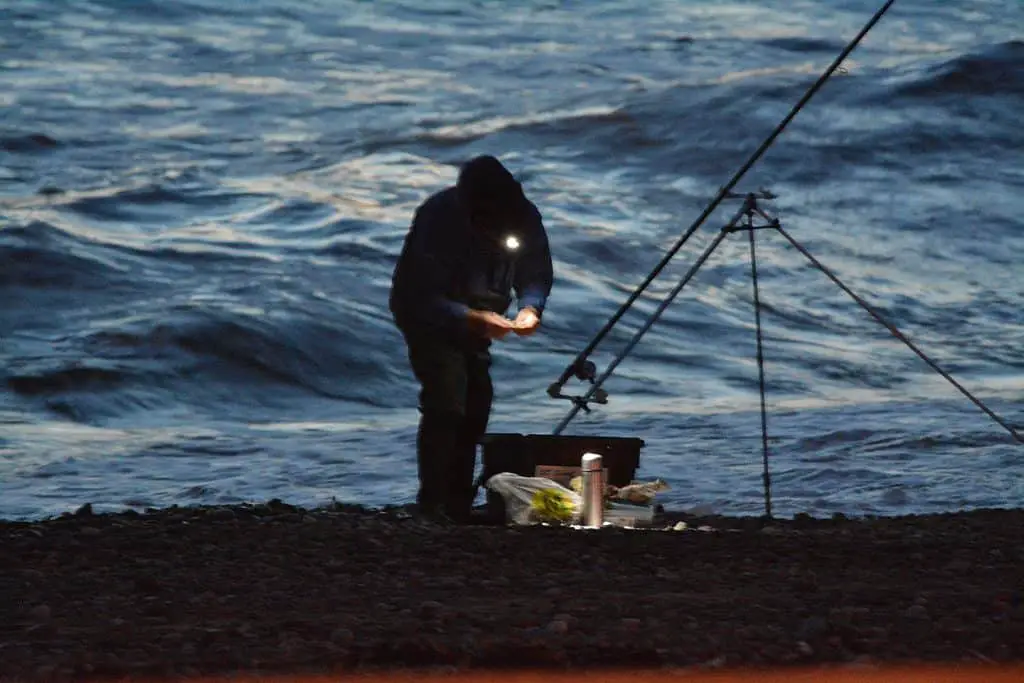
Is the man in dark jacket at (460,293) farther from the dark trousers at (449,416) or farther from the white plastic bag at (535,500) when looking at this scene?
the white plastic bag at (535,500)

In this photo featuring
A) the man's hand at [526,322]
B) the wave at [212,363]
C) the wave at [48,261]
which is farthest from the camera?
the wave at [48,261]

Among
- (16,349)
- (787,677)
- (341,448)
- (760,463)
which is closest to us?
(787,677)

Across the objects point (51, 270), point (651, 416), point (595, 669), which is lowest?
point (595, 669)

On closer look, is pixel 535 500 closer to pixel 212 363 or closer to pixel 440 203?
pixel 440 203

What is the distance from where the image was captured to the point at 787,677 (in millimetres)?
4176

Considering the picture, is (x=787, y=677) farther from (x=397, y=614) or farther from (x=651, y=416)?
(x=651, y=416)

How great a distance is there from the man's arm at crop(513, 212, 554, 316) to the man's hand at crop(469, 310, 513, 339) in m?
0.18

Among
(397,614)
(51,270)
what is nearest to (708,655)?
(397,614)

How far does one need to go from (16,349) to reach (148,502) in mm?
10938

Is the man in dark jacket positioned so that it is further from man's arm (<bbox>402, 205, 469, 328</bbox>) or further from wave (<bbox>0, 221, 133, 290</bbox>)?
wave (<bbox>0, 221, 133, 290</bbox>)

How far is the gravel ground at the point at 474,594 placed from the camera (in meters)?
4.34

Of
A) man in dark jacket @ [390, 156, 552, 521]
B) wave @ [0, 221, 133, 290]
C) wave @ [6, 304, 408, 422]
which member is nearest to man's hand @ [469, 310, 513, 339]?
man in dark jacket @ [390, 156, 552, 521]

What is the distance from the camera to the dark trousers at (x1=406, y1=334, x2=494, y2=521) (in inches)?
300

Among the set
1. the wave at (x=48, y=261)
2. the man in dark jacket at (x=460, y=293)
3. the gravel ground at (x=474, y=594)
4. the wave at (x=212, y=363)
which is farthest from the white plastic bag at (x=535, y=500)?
the wave at (x=48, y=261)
